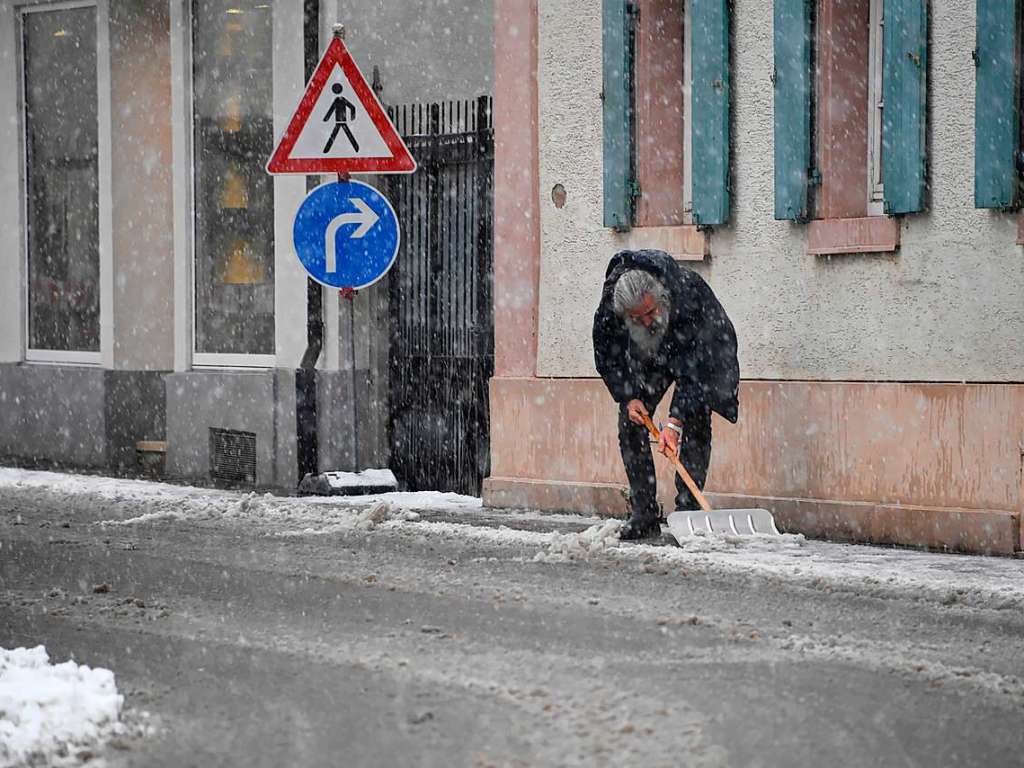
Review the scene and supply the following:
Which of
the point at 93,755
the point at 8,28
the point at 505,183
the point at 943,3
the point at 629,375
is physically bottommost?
the point at 93,755

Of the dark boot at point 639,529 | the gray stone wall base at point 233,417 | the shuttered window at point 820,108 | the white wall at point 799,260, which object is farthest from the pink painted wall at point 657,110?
the gray stone wall base at point 233,417

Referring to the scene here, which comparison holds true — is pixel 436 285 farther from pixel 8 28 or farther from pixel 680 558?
pixel 8 28

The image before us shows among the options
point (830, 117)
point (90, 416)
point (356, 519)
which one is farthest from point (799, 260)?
point (90, 416)

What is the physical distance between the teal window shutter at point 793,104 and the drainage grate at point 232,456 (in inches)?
199

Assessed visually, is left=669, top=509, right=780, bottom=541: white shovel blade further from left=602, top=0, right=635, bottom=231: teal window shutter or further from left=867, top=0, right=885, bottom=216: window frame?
left=602, top=0, right=635, bottom=231: teal window shutter

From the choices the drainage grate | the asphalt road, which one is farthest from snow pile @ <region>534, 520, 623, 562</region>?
the drainage grate

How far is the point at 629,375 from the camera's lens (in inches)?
378

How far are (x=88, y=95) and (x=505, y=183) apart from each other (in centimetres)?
541

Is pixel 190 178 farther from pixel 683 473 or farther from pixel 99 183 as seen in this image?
pixel 683 473

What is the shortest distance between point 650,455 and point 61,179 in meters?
8.26

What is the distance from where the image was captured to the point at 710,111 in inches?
423

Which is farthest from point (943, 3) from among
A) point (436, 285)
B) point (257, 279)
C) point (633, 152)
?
point (257, 279)

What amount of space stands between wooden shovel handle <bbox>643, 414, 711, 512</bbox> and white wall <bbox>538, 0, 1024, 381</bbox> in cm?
125

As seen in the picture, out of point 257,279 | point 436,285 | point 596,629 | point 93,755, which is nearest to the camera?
point 93,755
